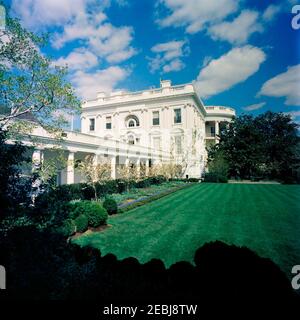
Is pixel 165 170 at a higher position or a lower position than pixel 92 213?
higher

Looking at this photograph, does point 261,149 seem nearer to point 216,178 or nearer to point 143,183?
point 216,178

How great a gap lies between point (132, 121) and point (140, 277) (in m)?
37.8

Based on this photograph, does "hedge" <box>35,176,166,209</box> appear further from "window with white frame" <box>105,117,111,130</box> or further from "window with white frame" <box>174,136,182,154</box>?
"window with white frame" <box>105,117,111,130</box>

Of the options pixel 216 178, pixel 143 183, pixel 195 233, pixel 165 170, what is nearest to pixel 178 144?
pixel 216 178

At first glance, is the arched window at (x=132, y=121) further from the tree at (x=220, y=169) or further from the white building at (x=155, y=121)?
the tree at (x=220, y=169)

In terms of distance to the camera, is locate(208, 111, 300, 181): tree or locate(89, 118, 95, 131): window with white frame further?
locate(89, 118, 95, 131): window with white frame

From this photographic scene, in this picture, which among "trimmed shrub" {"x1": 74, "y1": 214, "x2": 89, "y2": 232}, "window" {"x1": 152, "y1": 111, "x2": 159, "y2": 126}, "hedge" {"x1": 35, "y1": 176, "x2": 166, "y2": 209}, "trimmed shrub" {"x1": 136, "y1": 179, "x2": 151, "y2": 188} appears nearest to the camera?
"hedge" {"x1": 35, "y1": 176, "x2": 166, "y2": 209}

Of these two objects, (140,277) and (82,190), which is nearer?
(140,277)

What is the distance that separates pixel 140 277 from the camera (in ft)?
11.2

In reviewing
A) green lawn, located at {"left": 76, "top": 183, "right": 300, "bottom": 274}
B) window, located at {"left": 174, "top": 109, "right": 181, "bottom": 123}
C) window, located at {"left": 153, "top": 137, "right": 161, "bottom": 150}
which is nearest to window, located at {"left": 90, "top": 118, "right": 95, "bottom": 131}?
window, located at {"left": 153, "top": 137, "right": 161, "bottom": 150}

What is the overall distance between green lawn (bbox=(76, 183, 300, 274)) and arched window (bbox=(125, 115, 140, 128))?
27.9 meters

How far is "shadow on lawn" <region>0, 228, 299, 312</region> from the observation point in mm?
2590

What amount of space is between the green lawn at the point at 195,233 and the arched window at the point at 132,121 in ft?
91.7

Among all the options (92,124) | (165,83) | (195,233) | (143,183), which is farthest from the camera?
(92,124)
